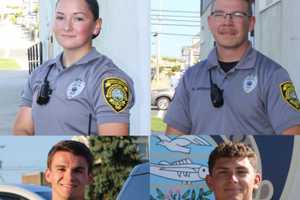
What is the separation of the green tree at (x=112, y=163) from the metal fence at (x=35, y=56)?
0.54 m

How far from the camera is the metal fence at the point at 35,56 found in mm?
3067

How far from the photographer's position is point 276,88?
281 centimetres

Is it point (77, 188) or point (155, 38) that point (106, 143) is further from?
point (155, 38)

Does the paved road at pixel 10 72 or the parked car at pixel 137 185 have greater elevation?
the paved road at pixel 10 72

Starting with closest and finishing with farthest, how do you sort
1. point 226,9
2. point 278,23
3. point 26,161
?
point 26,161 → point 226,9 → point 278,23

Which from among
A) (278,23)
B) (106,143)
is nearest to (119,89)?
(106,143)

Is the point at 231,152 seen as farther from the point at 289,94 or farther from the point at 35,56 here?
the point at 35,56

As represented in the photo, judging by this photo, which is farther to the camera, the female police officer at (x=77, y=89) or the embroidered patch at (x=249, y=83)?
the embroidered patch at (x=249, y=83)

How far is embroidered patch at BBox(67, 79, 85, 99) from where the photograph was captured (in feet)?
9.02

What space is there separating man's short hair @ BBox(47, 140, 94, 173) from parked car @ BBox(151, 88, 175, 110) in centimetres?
35

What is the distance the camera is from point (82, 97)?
2744 mm

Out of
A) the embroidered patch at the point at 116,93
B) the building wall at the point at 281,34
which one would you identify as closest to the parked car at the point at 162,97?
the embroidered patch at the point at 116,93

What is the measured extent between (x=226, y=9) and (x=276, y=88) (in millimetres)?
392

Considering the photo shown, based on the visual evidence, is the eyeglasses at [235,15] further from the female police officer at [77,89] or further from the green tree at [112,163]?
the green tree at [112,163]
